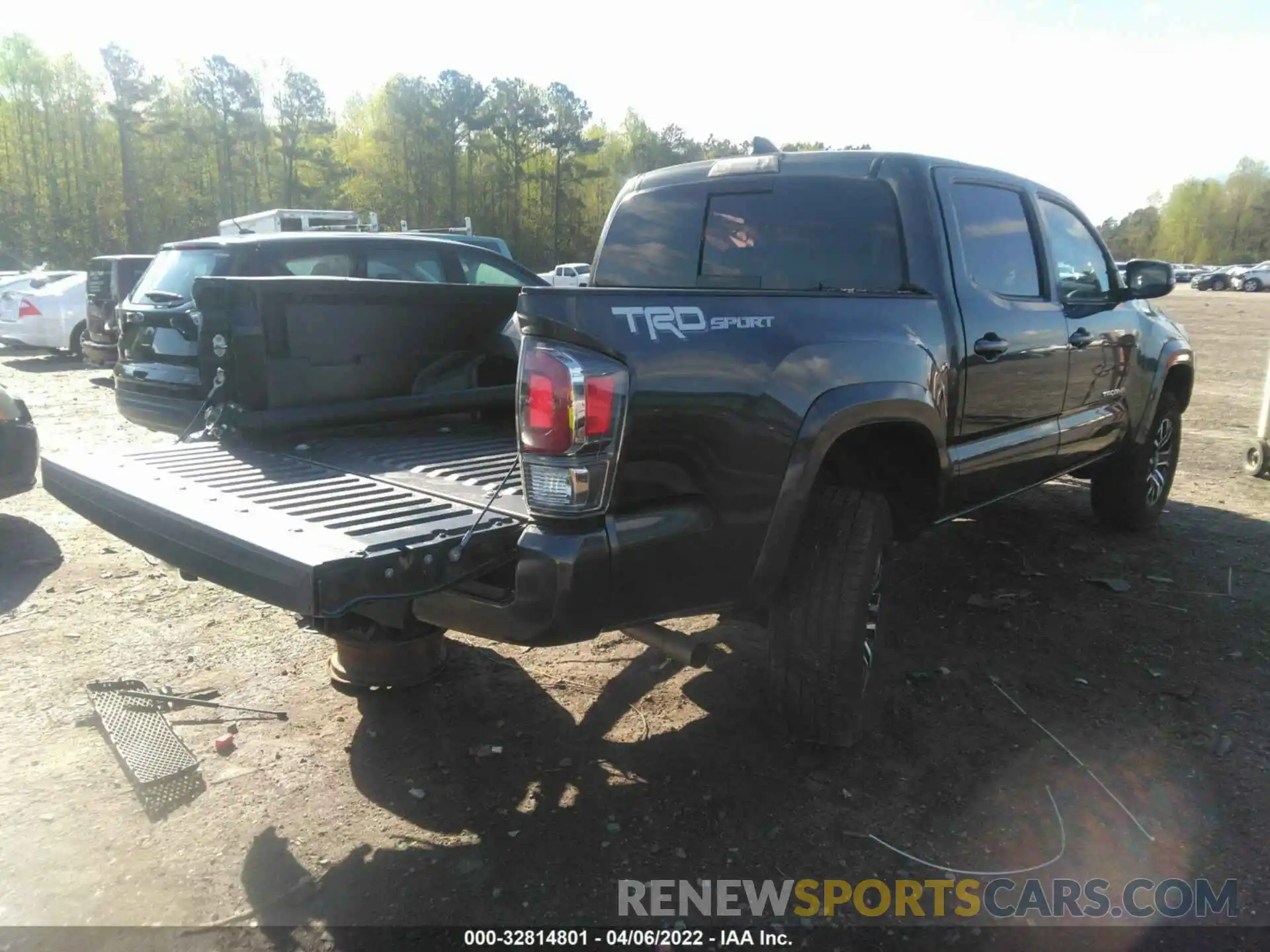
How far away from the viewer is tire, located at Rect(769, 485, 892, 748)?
301 cm

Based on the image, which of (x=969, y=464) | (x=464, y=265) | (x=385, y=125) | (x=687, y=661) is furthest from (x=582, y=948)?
(x=385, y=125)

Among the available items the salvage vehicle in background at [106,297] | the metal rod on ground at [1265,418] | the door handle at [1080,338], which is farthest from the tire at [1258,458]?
the salvage vehicle in background at [106,297]

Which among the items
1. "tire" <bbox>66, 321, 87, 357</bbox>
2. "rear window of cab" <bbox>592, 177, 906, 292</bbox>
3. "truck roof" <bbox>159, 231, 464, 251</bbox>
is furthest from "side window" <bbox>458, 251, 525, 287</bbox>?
"tire" <bbox>66, 321, 87, 357</bbox>

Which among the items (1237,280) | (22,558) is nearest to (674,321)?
(22,558)

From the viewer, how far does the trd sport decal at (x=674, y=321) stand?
2416mm

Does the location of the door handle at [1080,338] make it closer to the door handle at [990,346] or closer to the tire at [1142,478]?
the door handle at [990,346]

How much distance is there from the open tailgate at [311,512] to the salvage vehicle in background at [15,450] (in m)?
2.86

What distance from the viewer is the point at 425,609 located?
261 centimetres

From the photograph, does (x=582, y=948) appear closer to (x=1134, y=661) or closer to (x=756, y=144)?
(x=1134, y=661)

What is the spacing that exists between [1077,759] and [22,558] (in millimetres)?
5730

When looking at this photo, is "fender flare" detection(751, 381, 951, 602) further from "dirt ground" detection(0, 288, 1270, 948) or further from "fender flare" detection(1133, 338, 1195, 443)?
"fender flare" detection(1133, 338, 1195, 443)

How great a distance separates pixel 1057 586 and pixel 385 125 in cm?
6038

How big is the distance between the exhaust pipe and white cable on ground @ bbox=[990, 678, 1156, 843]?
58.9 inches

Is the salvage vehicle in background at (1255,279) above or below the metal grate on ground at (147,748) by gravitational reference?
above
